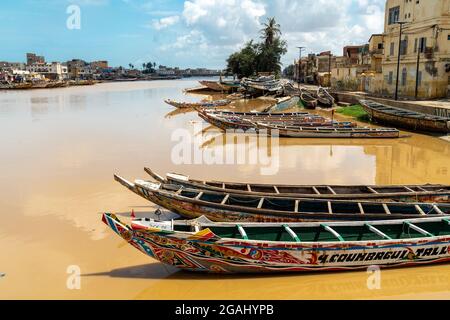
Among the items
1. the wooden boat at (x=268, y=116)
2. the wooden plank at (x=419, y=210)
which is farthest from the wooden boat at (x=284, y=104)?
the wooden plank at (x=419, y=210)

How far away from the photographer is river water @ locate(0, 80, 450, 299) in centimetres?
742

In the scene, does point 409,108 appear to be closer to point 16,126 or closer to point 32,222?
point 32,222

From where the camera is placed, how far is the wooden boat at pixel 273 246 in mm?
7086

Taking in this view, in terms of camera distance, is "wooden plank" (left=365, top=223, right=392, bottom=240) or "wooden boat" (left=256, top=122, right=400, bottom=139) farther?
"wooden boat" (left=256, top=122, right=400, bottom=139)

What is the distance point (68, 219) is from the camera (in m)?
10.8

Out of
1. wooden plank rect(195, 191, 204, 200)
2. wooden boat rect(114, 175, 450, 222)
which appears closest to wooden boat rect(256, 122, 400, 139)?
wooden boat rect(114, 175, 450, 222)

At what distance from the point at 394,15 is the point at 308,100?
399 inches

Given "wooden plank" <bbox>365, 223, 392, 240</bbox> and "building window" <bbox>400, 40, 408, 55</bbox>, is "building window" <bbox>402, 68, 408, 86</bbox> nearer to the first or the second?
"building window" <bbox>400, 40, 408, 55</bbox>

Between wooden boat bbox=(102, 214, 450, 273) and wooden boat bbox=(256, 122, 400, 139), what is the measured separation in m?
15.0

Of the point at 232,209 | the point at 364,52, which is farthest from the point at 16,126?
the point at 364,52

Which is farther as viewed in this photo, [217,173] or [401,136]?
[401,136]

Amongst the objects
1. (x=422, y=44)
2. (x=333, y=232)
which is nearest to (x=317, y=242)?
(x=333, y=232)
